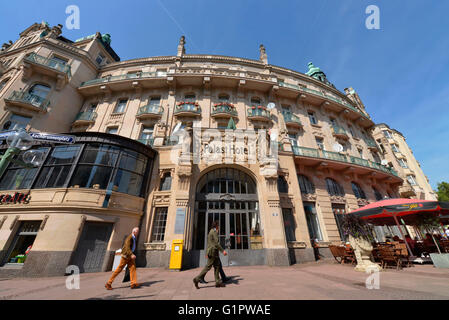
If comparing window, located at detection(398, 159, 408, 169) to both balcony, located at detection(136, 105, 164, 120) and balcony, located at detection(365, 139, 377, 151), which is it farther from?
balcony, located at detection(136, 105, 164, 120)

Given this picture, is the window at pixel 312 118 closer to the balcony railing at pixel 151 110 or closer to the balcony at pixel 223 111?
the balcony at pixel 223 111

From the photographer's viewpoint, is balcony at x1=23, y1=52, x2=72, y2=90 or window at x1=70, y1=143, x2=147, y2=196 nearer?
window at x1=70, y1=143, x2=147, y2=196

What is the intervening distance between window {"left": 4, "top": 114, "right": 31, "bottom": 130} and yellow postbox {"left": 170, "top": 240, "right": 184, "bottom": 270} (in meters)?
15.8

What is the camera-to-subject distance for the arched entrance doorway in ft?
32.7

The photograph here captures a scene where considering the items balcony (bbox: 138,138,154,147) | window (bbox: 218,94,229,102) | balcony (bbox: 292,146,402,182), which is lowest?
balcony (bbox: 292,146,402,182)

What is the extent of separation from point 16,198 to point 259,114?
17.1 meters

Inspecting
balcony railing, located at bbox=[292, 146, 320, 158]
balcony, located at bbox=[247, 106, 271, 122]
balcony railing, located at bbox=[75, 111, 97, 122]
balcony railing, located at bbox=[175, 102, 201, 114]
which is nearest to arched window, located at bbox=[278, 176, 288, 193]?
balcony railing, located at bbox=[292, 146, 320, 158]

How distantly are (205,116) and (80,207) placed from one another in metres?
10.9

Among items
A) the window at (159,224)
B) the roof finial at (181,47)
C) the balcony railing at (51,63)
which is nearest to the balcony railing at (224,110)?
the window at (159,224)

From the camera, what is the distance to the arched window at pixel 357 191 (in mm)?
14792

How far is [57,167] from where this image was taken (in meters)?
9.74
